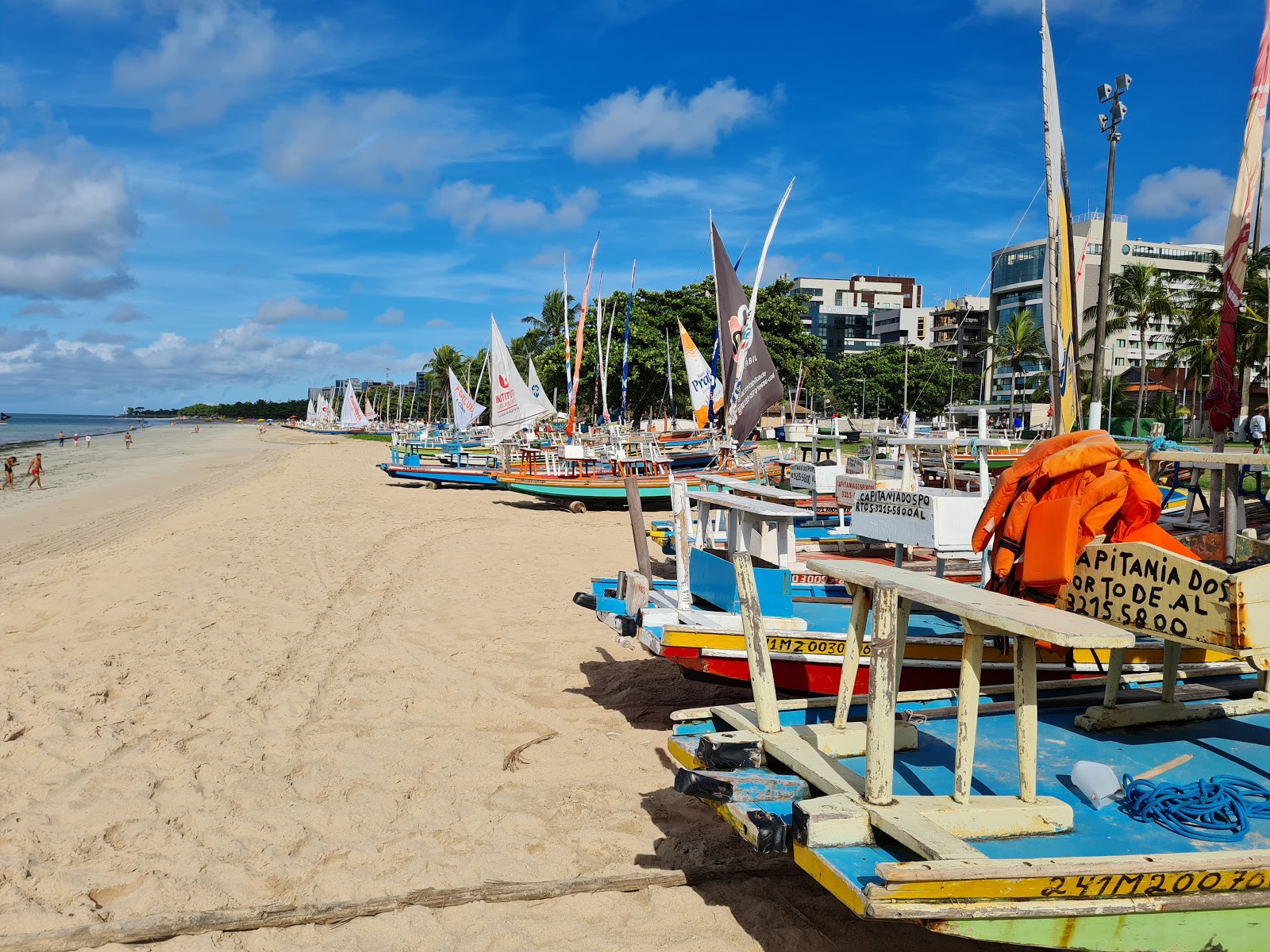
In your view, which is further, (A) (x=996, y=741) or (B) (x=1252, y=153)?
(B) (x=1252, y=153)

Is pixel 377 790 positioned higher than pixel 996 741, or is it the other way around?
pixel 996 741

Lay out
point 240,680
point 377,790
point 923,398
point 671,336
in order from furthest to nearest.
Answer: point 923,398, point 671,336, point 240,680, point 377,790

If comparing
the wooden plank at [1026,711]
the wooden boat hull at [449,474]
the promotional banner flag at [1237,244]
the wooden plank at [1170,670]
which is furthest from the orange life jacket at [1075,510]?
the wooden boat hull at [449,474]

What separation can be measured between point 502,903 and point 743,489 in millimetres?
4281

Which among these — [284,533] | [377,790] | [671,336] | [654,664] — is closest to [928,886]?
[377,790]

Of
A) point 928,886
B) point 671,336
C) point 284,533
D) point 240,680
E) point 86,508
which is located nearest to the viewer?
point 928,886

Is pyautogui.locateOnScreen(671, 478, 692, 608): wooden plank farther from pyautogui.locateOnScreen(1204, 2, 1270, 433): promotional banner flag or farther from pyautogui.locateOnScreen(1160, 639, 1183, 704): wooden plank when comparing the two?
pyautogui.locateOnScreen(1204, 2, 1270, 433): promotional banner flag

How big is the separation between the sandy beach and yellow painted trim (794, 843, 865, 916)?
96 centimetres

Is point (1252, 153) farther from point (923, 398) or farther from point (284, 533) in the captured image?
point (923, 398)

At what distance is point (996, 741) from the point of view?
4.70 metres

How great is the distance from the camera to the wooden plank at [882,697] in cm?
345

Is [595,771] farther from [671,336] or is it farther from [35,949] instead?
[671,336]

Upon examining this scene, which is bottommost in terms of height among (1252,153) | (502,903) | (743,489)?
(502,903)

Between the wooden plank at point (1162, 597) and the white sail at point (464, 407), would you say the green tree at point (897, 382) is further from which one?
the wooden plank at point (1162, 597)
